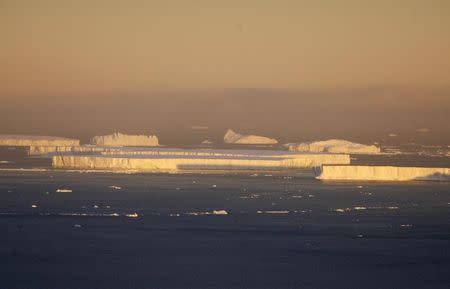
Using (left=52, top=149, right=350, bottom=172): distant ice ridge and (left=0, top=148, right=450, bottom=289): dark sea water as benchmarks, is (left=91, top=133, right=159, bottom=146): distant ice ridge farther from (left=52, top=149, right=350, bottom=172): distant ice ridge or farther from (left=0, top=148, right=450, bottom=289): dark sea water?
(left=0, top=148, right=450, bottom=289): dark sea water

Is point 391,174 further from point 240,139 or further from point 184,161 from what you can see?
point 240,139

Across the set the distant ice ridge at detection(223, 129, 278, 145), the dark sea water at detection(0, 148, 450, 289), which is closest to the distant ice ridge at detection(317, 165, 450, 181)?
the dark sea water at detection(0, 148, 450, 289)

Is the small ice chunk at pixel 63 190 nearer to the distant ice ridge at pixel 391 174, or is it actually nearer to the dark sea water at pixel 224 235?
the dark sea water at pixel 224 235

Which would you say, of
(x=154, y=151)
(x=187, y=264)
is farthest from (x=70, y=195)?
(x=154, y=151)

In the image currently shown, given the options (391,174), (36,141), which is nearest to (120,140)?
(36,141)

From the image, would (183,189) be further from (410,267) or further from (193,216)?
(410,267)
